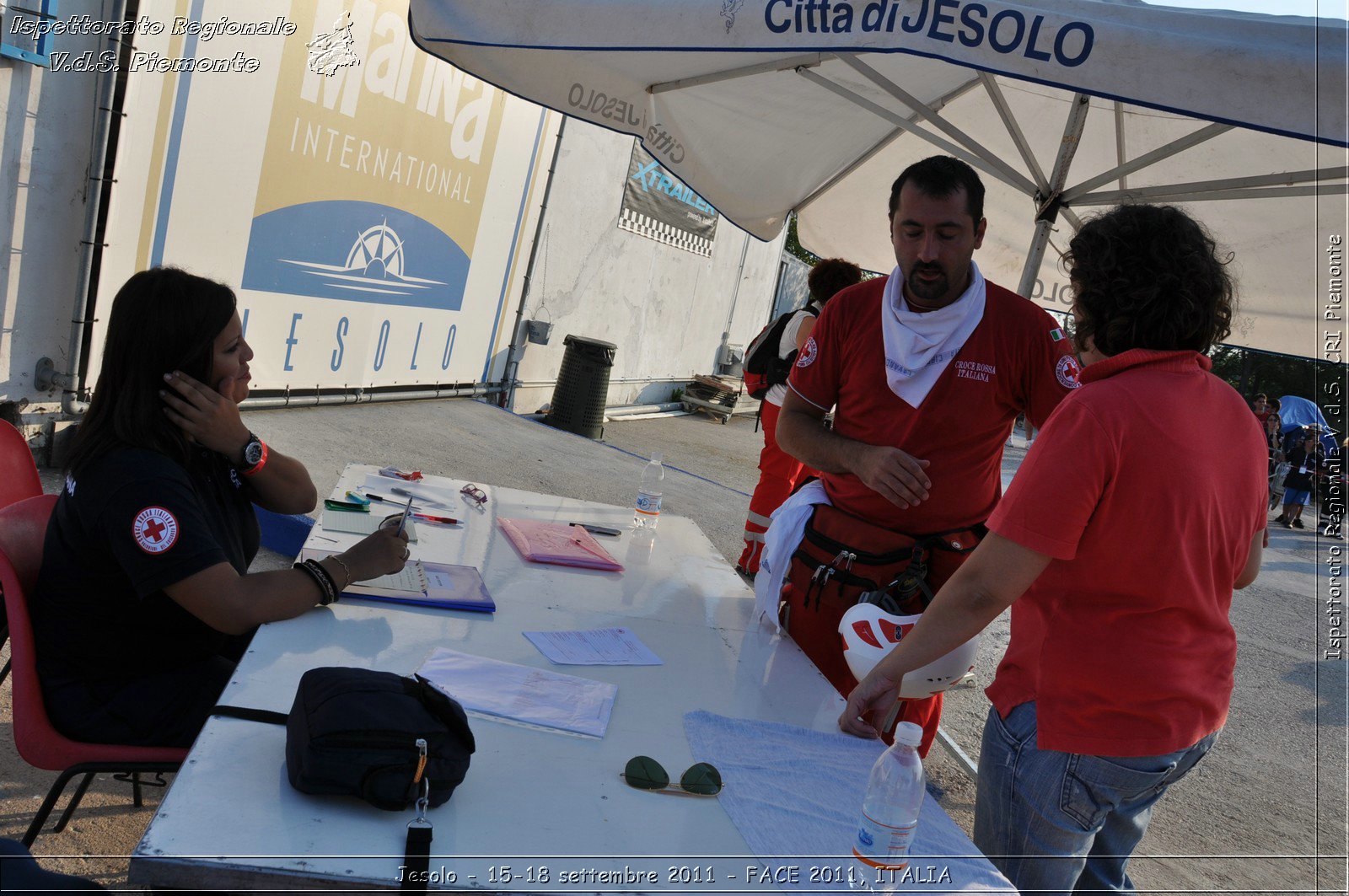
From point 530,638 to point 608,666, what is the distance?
198 millimetres

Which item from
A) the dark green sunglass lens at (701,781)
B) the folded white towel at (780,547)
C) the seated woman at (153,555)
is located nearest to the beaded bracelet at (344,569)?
the seated woman at (153,555)

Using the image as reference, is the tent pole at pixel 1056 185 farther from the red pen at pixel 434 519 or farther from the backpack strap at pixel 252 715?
the backpack strap at pixel 252 715

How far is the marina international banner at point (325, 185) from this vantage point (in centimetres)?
479

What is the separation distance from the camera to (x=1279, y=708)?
5.97 metres

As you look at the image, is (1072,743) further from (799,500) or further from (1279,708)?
(1279,708)

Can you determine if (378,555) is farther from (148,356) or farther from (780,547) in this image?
(780,547)

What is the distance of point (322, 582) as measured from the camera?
211cm

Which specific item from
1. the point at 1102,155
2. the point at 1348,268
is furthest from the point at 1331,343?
the point at 1102,155

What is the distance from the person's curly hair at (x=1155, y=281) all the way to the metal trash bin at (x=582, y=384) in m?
7.41

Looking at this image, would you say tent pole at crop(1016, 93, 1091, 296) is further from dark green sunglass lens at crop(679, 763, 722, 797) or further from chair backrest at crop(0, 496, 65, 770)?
chair backrest at crop(0, 496, 65, 770)

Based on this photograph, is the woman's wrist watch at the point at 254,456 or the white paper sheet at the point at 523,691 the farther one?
the woman's wrist watch at the point at 254,456

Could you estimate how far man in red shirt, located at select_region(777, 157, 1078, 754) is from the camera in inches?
104

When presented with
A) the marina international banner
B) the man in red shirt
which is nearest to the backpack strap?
the man in red shirt

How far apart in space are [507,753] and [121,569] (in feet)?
3.12
